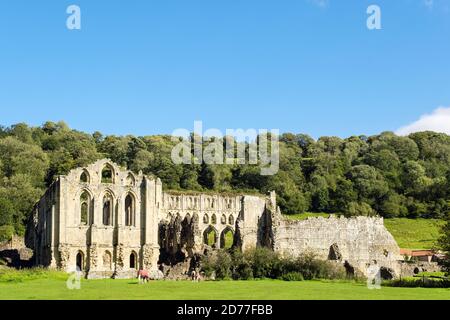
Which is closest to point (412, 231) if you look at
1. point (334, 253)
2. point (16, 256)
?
point (334, 253)

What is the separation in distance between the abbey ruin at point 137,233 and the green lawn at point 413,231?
87.6 ft

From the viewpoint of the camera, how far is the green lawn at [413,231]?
98713 mm

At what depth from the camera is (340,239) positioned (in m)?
71.2

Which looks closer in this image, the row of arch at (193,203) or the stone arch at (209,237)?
the row of arch at (193,203)

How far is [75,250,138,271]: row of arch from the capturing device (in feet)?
206

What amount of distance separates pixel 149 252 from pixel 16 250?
15.9 metres

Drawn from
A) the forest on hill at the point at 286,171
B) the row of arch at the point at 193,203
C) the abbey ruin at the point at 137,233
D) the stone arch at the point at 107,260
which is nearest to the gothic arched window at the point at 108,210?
the abbey ruin at the point at 137,233

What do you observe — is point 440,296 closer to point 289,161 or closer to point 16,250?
point 16,250

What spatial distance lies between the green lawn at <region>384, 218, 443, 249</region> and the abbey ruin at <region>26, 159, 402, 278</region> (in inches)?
1051

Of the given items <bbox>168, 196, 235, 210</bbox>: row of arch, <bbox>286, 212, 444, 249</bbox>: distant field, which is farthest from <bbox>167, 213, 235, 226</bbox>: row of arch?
<bbox>286, 212, 444, 249</bbox>: distant field

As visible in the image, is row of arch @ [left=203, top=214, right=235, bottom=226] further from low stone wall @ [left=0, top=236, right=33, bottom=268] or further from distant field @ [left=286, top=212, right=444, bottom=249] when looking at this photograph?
low stone wall @ [left=0, top=236, right=33, bottom=268]

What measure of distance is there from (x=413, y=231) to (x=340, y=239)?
4025 centimetres

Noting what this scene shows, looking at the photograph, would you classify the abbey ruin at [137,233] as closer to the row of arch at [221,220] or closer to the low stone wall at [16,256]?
the low stone wall at [16,256]
